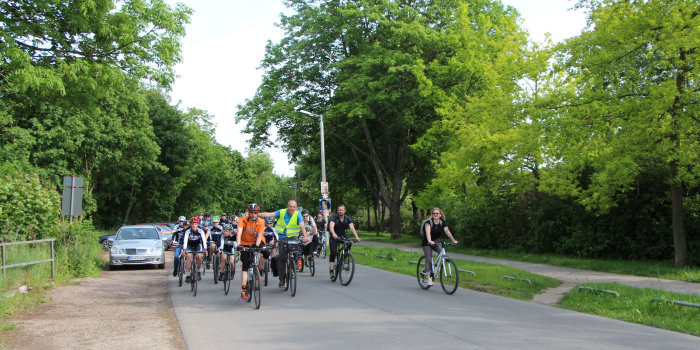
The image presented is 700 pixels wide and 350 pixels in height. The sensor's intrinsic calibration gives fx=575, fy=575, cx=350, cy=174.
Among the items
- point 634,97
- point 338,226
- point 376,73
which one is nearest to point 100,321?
point 338,226

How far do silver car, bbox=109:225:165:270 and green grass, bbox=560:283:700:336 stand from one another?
13.2 m

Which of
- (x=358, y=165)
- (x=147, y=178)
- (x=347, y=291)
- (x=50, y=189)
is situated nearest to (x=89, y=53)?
(x=50, y=189)

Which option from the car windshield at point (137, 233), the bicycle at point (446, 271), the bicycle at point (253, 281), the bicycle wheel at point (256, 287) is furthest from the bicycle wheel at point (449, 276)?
the car windshield at point (137, 233)

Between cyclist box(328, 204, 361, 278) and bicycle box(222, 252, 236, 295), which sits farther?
cyclist box(328, 204, 361, 278)

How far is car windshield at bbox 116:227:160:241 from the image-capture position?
1998 centimetres

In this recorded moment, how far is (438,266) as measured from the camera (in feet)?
40.2

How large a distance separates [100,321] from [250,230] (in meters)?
2.98

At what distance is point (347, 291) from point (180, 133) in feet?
139

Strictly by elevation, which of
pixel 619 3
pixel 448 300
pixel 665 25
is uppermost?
pixel 619 3

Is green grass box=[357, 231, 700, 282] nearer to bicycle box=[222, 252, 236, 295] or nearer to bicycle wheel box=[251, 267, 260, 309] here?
bicycle wheel box=[251, 267, 260, 309]

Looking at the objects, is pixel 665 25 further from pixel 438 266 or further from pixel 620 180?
pixel 438 266

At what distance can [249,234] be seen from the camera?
1082 cm

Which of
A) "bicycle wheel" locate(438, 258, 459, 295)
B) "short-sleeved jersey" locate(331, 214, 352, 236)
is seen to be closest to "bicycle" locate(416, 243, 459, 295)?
"bicycle wheel" locate(438, 258, 459, 295)

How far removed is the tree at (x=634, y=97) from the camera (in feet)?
47.3
